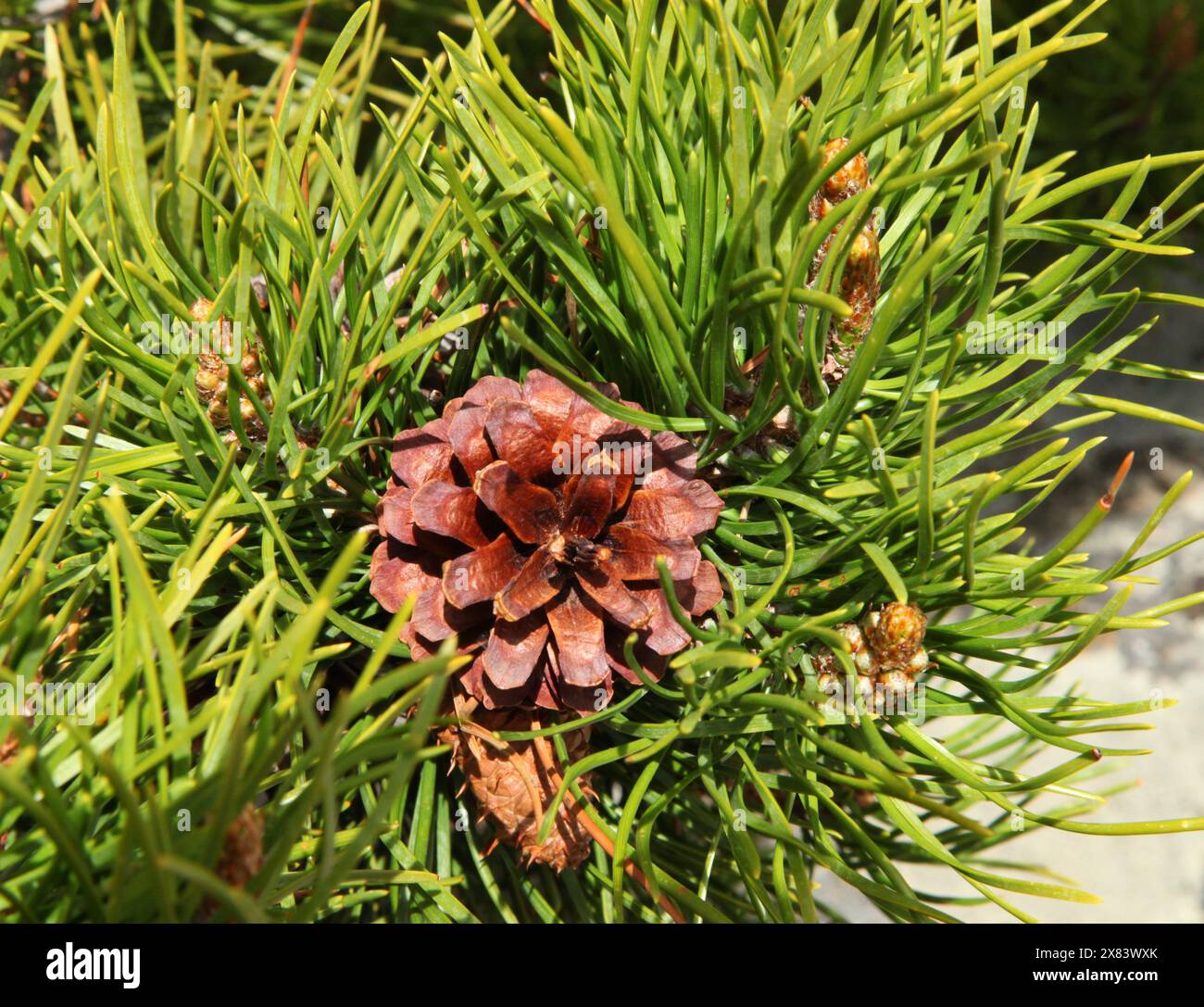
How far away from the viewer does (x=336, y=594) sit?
1.00 ft

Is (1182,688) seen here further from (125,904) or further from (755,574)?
(125,904)

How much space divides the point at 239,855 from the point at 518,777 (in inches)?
4.0

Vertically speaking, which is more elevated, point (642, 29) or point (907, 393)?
point (642, 29)

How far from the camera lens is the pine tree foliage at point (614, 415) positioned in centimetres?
24

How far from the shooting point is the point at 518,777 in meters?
0.30

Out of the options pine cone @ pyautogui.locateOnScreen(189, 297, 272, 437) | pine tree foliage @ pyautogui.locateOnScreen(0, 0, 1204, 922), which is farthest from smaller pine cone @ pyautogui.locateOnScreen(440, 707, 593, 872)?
pine cone @ pyautogui.locateOnScreen(189, 297, 272, 437)

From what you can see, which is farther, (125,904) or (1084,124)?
(1084,124)

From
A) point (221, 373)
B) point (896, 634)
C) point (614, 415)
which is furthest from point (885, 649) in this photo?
point (221, 373)

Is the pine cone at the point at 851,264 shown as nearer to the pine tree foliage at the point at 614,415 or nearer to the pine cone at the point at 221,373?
the pine tree foliage at the point at 614,415

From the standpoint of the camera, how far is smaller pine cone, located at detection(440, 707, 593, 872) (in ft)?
0.99

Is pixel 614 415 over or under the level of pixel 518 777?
over

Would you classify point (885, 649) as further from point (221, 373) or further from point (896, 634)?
point (221, 373)
